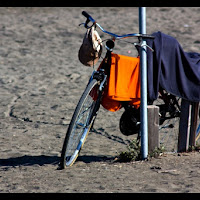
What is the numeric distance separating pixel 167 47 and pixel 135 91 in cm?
55

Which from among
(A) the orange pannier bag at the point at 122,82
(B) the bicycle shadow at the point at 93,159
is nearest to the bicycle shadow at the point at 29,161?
(B) the bicycle shadow at the point at 93,159

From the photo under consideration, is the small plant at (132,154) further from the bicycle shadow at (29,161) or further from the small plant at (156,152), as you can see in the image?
the bicycle shadow at (29,161)

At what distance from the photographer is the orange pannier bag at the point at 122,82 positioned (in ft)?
16.1

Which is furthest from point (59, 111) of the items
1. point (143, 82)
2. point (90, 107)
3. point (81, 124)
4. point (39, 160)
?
point (143, 82)

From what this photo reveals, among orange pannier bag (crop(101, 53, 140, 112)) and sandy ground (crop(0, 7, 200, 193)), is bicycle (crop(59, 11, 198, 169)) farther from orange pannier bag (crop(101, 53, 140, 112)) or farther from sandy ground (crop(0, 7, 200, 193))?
sandy ground (crop(0, 7, 200, 193))

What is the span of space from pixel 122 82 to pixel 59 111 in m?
2.52

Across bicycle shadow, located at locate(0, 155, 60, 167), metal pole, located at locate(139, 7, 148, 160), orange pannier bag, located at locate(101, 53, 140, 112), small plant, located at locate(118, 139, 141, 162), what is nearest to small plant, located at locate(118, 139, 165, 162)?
small plant, located at locate(118, 139, 141, 162)

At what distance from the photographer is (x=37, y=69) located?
30.7 ft

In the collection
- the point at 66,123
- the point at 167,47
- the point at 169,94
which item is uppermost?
the point at 167,47

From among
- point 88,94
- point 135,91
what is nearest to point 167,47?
point 135,91

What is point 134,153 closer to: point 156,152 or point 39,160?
point 156,152

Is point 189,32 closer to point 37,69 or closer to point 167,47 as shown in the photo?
point 37,69
